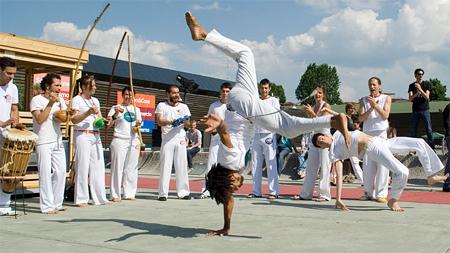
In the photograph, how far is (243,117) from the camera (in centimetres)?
642

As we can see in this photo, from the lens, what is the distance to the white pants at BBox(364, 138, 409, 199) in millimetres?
7473

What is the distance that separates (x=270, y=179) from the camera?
952 centimetres

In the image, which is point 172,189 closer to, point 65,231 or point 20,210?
point 20,210

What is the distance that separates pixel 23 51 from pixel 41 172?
3015mm

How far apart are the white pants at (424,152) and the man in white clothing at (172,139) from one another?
12.3 ft

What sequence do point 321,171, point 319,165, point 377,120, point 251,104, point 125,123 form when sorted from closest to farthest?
point 251,104
point 377,120
point 321,171
point 319,165
point 125,123

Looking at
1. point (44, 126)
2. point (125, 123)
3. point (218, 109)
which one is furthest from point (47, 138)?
point (218, 109)

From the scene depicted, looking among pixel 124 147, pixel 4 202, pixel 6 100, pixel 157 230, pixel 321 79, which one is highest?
pixel 321 79

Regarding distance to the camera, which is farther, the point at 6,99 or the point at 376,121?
the point at 376,121

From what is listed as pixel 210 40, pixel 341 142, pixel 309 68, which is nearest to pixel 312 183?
pixel 341 142

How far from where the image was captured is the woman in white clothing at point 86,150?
8.23m

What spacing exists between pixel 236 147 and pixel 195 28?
167 cm

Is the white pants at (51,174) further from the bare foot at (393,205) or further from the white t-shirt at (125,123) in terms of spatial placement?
the bare foot at (393,205)

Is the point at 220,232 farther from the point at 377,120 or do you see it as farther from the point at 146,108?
the point at 146,108
